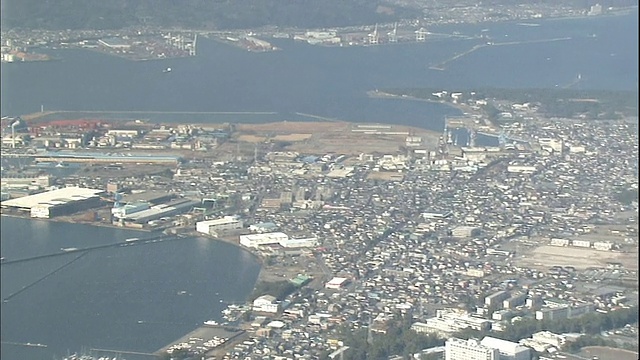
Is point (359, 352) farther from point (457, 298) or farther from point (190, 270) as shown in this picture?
point (190, 270)

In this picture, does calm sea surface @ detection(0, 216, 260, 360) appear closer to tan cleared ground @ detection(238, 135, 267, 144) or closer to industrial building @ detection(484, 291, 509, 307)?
industrial building @ detection(484, 291, 509, 307)

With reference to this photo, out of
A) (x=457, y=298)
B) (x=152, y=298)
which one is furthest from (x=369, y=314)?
(x=152, y=298)

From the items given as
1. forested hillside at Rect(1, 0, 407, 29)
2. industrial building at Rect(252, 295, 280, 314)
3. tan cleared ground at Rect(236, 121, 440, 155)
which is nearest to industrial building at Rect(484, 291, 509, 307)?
industrial building at Rect(252, 295, 280, 314)

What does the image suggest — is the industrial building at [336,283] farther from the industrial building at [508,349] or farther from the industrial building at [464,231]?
the industrial building at [508,349]

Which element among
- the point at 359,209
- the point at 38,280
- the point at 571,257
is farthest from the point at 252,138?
the point at 38,280

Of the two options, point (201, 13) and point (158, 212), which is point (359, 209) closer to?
point (158, 212)
